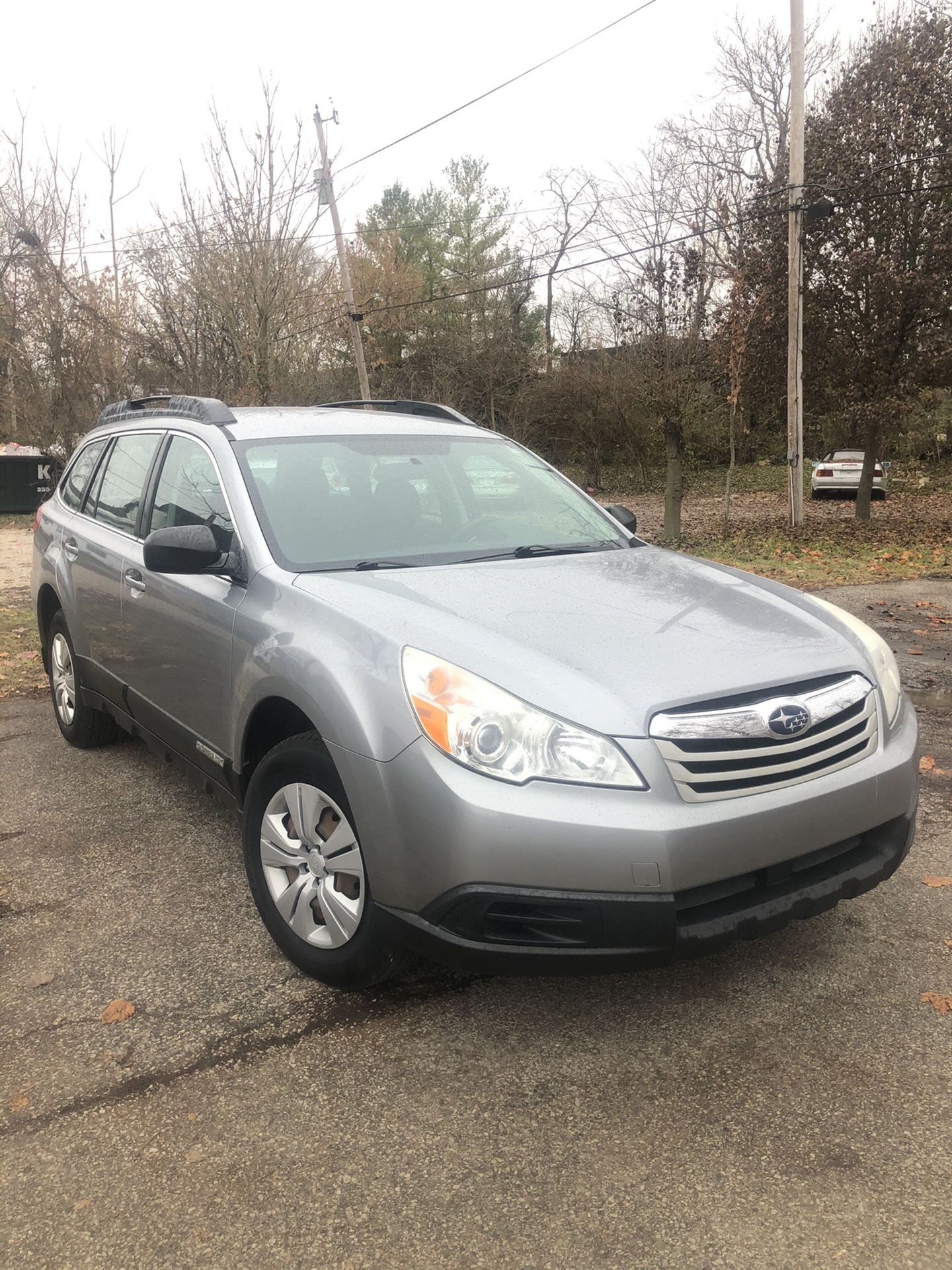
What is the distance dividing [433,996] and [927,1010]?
141 cm

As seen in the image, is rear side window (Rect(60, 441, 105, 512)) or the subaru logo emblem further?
rear side window (Rect(60, 441, 105, 512))

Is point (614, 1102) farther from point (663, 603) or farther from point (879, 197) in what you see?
point (879, 197)

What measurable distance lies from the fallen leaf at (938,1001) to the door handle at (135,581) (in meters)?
3.14

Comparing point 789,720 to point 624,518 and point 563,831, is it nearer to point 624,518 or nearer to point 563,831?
point 563,831

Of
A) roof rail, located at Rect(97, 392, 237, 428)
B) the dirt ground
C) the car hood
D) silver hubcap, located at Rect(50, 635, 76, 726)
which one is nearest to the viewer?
the car hood

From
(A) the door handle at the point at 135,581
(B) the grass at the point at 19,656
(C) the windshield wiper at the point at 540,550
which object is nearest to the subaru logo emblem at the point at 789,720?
(C) the windshield wiper at the point at 540,550

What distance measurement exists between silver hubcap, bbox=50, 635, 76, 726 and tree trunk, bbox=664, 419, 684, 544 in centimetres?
1430

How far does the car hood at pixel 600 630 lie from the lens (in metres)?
2.51

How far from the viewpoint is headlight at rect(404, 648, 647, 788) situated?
2414 millimetres

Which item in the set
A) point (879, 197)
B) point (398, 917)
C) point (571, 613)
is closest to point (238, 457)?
point (571, 613)

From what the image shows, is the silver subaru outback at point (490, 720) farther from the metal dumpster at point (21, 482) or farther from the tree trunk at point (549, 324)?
the tree trunk at point (549, 324)

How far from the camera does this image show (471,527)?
381 cm

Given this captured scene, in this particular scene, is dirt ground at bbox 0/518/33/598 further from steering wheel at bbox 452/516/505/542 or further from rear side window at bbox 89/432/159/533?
steering wheel at bbox 452/516/505/542

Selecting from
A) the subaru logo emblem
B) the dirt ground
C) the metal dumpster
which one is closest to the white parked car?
the dirt ground
